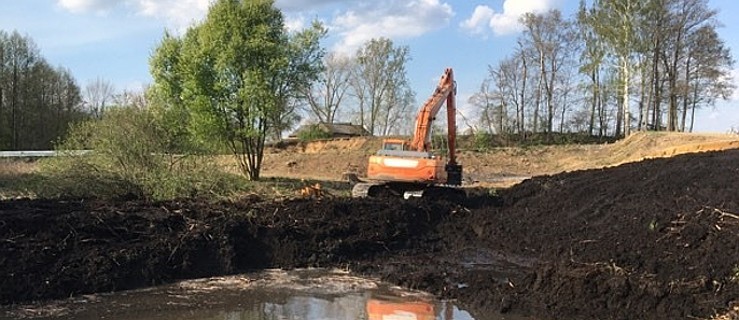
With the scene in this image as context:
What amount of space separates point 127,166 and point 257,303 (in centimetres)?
955

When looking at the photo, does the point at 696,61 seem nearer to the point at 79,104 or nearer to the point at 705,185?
the point at 705,185

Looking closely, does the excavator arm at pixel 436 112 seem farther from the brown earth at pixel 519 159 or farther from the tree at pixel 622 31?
the tree at pixel 622 31

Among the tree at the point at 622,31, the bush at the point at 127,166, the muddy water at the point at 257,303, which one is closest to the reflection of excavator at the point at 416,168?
the bush at the point at 127,166

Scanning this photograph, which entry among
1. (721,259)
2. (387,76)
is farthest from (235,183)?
(387,76)

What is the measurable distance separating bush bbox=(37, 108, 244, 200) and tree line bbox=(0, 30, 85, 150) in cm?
3141

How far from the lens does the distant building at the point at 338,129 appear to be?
48062 millimetres

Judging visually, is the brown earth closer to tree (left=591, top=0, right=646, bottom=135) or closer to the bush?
tree (left=591, top=0, right=646, bottom=135)

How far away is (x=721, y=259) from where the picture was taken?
322 inches

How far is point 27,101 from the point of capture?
47.3 m

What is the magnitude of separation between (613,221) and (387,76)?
146ft

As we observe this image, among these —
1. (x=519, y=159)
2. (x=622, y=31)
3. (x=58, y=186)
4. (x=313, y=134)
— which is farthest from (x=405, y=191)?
(x=313, y=134)

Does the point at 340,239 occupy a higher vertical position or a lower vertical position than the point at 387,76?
lower

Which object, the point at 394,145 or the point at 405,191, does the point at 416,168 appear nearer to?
the point at 405,191

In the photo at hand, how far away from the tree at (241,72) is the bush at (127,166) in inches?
138
